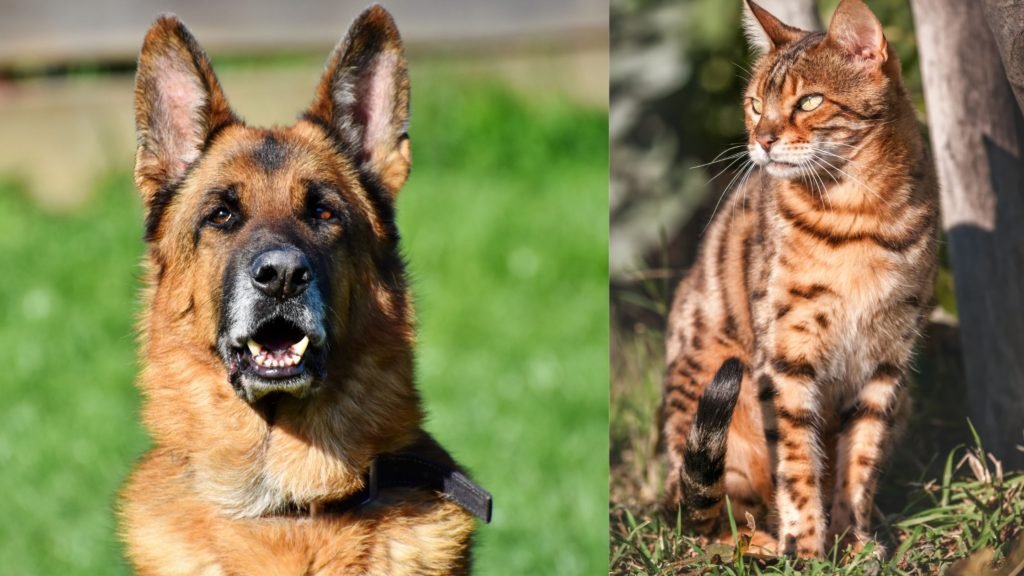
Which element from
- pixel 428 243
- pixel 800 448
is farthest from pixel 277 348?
pixel 428 243

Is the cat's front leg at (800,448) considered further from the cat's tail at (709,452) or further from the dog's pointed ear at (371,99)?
the dog's pointed ear at (371,99)

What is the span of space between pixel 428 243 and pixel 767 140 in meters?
6.99

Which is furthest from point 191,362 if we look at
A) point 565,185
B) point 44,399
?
point 565,185

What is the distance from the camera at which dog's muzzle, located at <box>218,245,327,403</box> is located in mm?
3291

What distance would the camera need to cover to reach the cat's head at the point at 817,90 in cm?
277

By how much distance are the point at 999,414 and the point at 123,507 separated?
2429 mm

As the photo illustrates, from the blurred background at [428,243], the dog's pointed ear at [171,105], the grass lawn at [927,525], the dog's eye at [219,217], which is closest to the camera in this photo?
the grass lawn at [927,525]

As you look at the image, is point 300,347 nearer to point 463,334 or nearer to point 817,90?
point 817,90

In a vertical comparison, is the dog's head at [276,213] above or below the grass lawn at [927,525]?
above

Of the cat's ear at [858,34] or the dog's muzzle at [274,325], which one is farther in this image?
the dog's muzzle at [274,325]

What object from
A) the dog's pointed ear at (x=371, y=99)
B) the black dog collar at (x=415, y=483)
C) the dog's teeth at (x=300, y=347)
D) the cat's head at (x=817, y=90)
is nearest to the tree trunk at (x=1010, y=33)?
the cat's head at (x=817, y=90)

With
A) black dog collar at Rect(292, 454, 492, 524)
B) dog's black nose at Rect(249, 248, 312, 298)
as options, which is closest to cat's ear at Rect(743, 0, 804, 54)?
dog's black nose at Rect(249, 248, 312, 298)

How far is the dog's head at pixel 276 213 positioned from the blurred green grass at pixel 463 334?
2.15 meters

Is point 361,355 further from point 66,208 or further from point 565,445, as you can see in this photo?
point 66,208
